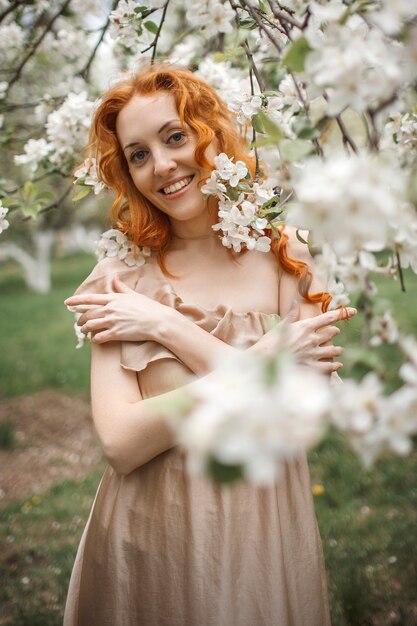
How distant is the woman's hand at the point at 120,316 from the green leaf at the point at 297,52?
979 mm

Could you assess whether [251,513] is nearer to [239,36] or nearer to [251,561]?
[251,561]

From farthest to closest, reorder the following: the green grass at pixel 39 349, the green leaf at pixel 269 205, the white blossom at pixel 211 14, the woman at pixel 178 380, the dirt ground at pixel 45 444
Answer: the green grass at pixel 39 349
the dirt ground at pixel 45 444
the white blossom at pixel 211 14
the woman at pixel 178 380
the green leaf at pixel 269 205

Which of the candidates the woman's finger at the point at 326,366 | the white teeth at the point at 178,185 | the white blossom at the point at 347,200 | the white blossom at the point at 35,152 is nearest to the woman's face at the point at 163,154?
the white teeth at the point at 178,185

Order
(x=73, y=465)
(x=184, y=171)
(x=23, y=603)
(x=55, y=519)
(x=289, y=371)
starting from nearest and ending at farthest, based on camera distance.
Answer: (x=289, y=371), (x=184, y=171), (x=23, y=603), (x=55, y=519), (x=73, y=465)

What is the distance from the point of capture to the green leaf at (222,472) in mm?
621

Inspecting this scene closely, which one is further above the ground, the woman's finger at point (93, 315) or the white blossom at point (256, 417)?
the white blossom at point (256, 417)

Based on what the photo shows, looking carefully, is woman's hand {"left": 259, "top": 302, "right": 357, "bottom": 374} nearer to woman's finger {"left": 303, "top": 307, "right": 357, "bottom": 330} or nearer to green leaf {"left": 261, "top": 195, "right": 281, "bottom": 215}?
woman's finger {"left": 303, "top": 307, "right": 357, "bottom": 330}

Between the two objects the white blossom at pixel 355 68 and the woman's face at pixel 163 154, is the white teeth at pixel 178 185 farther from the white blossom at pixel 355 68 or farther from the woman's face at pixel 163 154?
the white blossom at pixel 355 68

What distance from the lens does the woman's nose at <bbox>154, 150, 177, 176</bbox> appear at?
1.77 metres

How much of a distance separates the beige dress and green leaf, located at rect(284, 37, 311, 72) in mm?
958

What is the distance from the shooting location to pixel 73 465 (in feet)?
16.1

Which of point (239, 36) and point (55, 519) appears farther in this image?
point (55, 519)

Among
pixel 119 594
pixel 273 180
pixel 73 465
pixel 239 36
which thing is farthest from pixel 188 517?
pixel 73 465

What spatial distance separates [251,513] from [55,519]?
276cm
